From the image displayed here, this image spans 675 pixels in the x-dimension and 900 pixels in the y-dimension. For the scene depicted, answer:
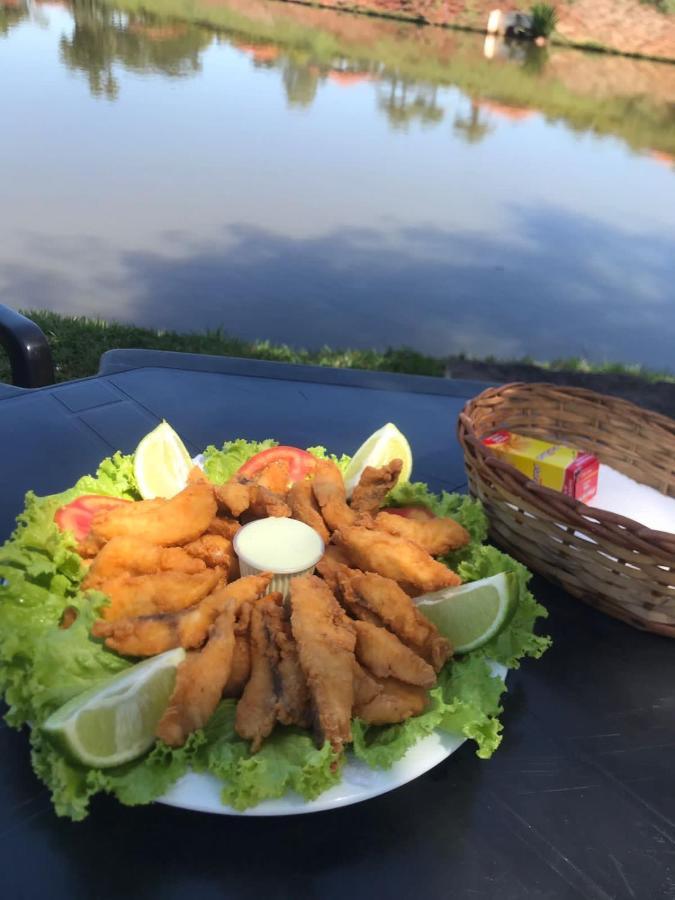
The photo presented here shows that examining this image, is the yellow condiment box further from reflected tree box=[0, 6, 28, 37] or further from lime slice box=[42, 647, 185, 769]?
reflected tree box=[0, 6, 28, 37]

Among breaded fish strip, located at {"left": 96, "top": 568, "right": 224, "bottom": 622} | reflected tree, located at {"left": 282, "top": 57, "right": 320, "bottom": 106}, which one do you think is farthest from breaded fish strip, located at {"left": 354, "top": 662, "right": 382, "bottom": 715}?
reflected tree, located at {"left": 282, "top": 57, "right": 320, "bottom": 106}

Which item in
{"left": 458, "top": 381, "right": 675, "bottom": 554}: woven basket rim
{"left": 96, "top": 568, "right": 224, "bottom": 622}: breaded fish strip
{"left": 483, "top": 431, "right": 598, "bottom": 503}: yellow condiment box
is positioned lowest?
{"left": 96, "top": 568, "right": 224, "bottom": 622}: breaded fish strip

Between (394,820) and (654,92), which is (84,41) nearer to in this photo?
(654,92)

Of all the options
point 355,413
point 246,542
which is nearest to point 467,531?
point 246,542

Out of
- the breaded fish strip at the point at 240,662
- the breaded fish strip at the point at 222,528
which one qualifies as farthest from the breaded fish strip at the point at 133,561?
the breaded fish strip at the point at 240,662

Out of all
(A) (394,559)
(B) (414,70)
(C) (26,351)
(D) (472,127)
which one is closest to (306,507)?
(A) (394,559)

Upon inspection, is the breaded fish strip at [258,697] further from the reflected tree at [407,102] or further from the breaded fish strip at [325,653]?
the reflected tree at [407,102]
